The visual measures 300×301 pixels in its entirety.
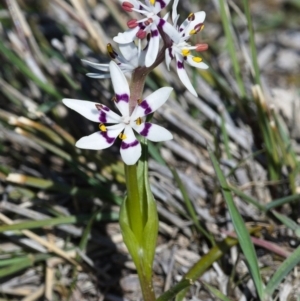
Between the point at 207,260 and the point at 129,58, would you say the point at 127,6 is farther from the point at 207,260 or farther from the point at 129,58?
the point at 207,260

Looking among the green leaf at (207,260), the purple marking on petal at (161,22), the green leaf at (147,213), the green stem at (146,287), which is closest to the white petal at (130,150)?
the green leaf at (147,213)

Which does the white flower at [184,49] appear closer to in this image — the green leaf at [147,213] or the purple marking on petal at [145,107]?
the purple marking on petal at [145,107]

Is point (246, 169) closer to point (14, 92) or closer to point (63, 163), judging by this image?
point (63, 163)

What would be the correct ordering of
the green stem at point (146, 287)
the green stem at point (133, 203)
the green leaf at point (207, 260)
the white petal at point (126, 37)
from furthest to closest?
the green leaf at point (207, 260)
the green stem at point (146, 287)
the green stem at point (133, 203)
the white petal at point (126, 37)

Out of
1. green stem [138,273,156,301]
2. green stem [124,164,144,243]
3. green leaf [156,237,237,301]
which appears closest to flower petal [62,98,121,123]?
green stem [124,164,144,243]

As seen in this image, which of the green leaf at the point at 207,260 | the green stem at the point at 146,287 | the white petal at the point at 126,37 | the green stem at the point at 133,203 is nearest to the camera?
the white petal at the point at 126,37

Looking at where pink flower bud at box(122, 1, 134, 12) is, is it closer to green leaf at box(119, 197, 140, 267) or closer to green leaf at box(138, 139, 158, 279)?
green leaf at box(138, 139, 158, 279)

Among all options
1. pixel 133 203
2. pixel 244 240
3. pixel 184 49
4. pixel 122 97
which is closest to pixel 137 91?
pixel 122 97
